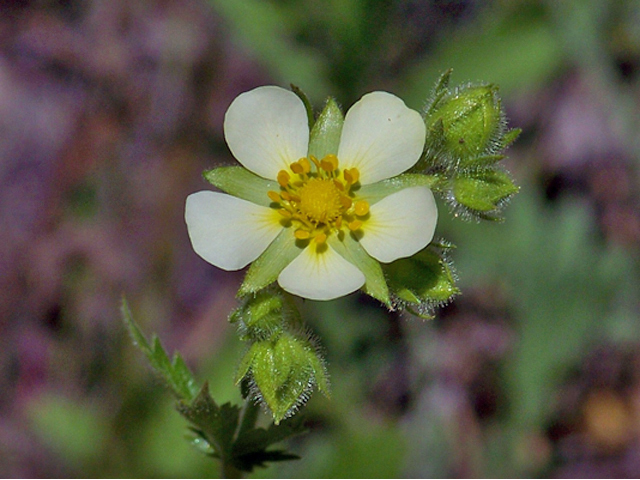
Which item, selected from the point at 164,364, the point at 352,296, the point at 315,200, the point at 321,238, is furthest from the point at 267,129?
the point at 352,296

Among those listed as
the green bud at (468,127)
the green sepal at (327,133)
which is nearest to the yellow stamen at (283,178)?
the green sepal at (327,133)

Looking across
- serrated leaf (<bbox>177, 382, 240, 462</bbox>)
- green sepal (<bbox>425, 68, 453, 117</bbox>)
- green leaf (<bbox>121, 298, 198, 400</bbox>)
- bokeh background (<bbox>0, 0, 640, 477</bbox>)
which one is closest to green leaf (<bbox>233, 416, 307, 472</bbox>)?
serrated leaf (<bbox>177, 382, 240, 462</bbox>)

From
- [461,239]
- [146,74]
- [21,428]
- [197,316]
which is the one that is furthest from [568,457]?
[146,74]

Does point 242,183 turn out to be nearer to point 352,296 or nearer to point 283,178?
point 283,178

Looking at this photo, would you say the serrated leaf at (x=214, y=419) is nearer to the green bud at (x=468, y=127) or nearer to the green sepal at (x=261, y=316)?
the green sepal at (x=261, y=316)

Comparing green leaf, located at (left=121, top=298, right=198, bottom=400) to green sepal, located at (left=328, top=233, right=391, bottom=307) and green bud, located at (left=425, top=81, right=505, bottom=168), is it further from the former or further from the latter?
green bud, located at (left=425, top=81, right=505, bottom=168)

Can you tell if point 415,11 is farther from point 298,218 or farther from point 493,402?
point 298,218
